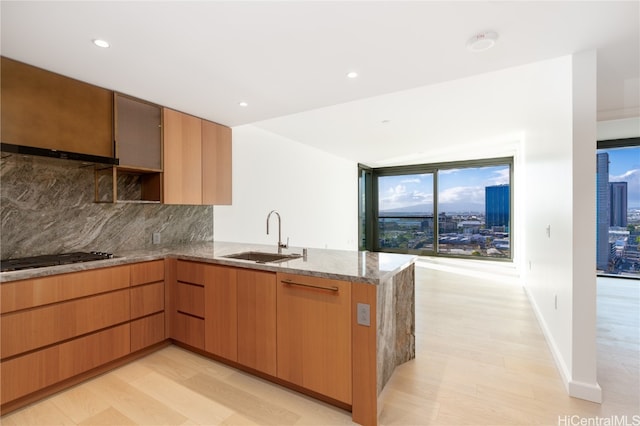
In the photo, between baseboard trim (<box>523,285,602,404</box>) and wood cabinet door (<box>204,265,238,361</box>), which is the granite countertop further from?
baseboard trim (<box>523,285,602,404</box>)

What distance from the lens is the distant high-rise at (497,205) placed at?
7004mm

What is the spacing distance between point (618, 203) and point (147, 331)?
6.89 m

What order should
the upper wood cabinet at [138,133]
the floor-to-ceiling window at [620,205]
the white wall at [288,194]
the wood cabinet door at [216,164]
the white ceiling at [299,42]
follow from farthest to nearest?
the floor-to-ceiling window at [620,205], the white wall at [288,194], the wood cabinet door at [216,164], the upper wood cabinet at [138,133], the white ceiling at [299,42]

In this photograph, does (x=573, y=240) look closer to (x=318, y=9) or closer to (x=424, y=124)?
(x=318, y=9)

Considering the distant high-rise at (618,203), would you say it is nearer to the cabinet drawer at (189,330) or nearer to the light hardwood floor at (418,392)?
the light hardwood floor at (418,392)

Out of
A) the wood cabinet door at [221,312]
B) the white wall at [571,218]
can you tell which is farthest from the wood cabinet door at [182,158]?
the white wall at [571,218]

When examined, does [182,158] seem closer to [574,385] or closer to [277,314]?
[277,314]

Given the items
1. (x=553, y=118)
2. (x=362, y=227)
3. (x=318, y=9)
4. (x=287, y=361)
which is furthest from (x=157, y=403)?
(x=362, y=227)

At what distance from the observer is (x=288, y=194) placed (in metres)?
5.04

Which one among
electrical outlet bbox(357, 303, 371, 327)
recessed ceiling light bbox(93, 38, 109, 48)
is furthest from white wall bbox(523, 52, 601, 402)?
recessed ceiling light bbox(93, 38, 109, 48)

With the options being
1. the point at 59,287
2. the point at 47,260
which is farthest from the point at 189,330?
the point at 47,260

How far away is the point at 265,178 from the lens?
448 centimetres

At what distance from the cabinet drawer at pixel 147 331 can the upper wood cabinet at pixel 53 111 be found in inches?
58.0

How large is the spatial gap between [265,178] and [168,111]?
5.74ft
